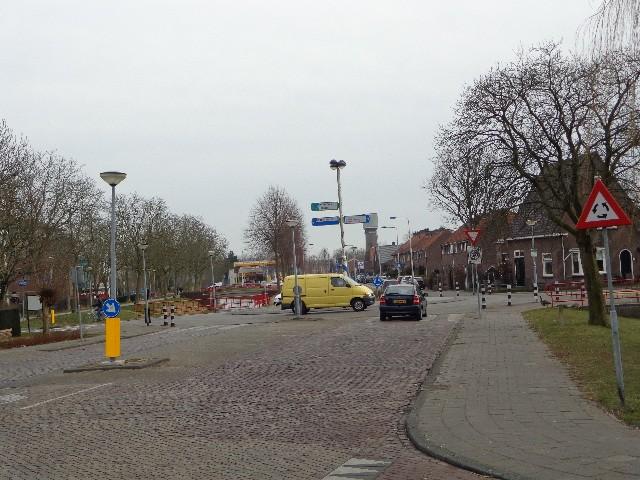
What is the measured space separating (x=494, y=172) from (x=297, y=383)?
1136cm

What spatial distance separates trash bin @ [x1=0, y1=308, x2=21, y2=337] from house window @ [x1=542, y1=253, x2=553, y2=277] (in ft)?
152

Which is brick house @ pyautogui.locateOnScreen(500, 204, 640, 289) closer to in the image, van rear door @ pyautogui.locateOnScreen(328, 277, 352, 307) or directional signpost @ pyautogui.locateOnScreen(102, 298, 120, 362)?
van rear door @ pyautogui.locateOnScreen(328, 277, 352, 307)

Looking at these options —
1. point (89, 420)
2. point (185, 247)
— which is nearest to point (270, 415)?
point (89, 420)

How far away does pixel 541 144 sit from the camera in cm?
2166

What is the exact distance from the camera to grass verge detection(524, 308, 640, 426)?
9.56 metres

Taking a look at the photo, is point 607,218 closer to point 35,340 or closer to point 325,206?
point 35,340

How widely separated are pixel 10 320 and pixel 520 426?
89.1 feet

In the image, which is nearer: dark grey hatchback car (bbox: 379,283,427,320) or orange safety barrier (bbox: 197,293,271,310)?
dark grey hatchback car (bbox: 379,283,427,320)

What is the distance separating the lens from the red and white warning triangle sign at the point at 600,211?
9.18m

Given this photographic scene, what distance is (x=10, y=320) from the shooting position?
101 feet

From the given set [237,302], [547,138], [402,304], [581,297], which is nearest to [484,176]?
[547,138]

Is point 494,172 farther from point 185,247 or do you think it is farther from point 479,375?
point 185,247

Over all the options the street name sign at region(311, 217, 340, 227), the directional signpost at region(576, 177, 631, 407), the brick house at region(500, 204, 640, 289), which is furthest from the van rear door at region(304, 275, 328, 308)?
the directional signpost at region(576, 177, 631, 407)

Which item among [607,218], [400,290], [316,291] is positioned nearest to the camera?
[607,218]
